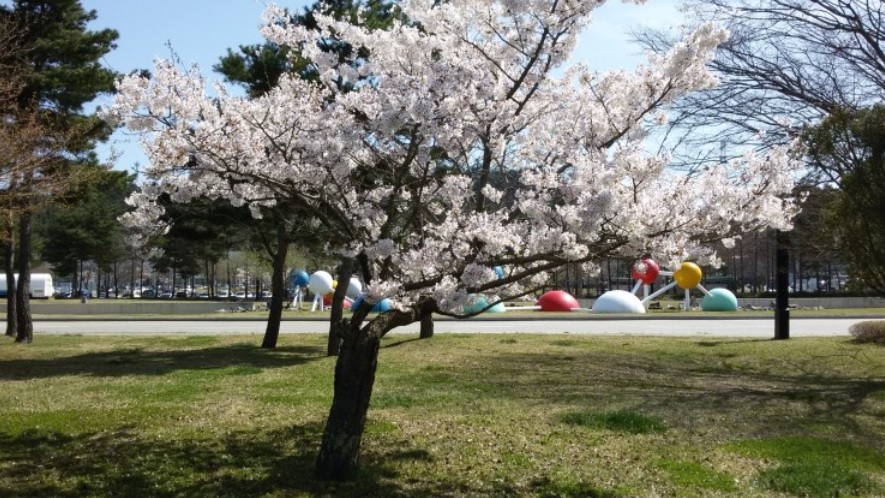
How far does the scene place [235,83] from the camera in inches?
675

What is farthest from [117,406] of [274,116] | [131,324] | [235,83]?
[131,324]

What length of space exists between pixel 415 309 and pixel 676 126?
9.60 m

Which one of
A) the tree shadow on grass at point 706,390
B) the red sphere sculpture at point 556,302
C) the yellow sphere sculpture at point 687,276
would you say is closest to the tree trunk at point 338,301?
the tree shadow on grass at point 706,390

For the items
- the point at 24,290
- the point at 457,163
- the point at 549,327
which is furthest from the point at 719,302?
the point at 457,163

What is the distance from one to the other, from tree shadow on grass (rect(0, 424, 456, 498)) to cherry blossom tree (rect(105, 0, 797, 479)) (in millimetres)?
391

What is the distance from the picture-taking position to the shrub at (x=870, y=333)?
1814 centimetres

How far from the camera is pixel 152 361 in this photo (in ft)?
50.8

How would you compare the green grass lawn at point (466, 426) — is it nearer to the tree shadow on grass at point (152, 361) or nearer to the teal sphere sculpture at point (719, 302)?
the tree shadow on grass at point (152, 361)

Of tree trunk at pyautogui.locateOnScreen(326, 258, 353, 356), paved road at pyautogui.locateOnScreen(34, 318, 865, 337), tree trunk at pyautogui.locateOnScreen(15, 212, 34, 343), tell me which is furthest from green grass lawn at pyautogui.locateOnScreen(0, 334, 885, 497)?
paved road at pyautogui.locateOnScreen(34, 318, 865, 337)

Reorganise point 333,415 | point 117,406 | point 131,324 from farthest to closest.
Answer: point 131,324 → point 117,406 → point 333,415

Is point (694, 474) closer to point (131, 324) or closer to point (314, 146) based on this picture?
point (314, 146)

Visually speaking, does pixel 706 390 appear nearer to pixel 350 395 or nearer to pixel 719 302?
pixel 350 395

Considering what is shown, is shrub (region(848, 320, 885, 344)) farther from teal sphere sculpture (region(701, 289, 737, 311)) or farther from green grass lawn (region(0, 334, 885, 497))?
teal sphere sculpture (region(701, 289, 737, 311))

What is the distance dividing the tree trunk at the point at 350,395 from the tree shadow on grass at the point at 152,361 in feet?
25.8
